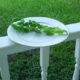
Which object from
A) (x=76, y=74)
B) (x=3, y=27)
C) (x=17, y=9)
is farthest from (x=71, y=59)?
(x=17, y=9)

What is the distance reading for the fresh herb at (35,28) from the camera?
0.74 metres

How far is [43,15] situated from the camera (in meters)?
1.74

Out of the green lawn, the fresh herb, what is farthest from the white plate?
the green lawn

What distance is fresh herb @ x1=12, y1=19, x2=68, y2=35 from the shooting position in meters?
0.74

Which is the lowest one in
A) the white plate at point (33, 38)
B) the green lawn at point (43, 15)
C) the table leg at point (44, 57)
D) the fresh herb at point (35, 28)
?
the green lawn at point (43, 15)

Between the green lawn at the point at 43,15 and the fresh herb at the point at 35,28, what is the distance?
0.40 m

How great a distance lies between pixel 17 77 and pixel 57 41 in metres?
0.46

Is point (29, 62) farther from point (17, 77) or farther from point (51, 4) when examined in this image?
point (51, 4)

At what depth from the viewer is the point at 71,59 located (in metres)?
1.19

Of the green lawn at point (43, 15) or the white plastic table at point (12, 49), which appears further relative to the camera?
the green lawn at point (43, 15)

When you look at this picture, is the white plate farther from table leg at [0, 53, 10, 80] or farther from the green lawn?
the green lawn

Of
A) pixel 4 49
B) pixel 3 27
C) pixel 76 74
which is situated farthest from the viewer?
pixel 3 27

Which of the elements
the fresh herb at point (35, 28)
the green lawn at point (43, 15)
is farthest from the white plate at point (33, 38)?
the green lawn at point (43, 15)

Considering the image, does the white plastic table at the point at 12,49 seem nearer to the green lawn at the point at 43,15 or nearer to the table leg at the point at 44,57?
the table leg at the point at 44,57
